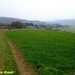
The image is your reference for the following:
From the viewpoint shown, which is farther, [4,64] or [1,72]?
[4,64]

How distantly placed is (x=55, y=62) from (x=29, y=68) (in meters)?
2.36

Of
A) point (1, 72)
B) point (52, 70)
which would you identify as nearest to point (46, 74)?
point (52, 70)

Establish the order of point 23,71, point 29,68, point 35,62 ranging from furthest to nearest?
point 35,62 < point 29,68 < point 23,71

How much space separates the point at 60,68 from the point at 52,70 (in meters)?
0.75

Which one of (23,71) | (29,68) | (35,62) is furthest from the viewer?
(35,62)

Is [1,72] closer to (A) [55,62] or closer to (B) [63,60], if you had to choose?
(A) [55,62]

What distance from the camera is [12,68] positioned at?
41.7ft

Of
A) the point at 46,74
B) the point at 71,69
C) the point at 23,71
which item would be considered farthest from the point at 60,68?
the point at 23,71

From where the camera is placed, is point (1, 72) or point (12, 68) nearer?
point (1, 72)

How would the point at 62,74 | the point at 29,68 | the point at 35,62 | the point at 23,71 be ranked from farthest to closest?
the point at 35,62 → the point at 29,68 → the point at 23,71 → the point at 62,74

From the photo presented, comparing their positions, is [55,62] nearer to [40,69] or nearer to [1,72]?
[40,69]

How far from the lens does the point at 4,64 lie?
1384 cm

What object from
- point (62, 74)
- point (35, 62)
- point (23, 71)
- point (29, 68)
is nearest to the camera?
point (62, 74)

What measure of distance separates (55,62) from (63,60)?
966 mm
